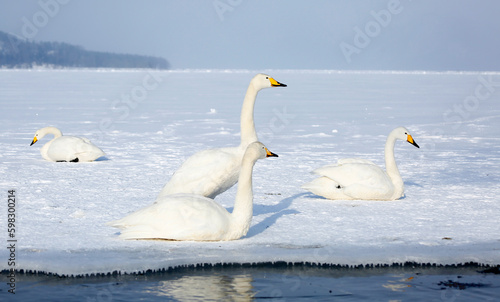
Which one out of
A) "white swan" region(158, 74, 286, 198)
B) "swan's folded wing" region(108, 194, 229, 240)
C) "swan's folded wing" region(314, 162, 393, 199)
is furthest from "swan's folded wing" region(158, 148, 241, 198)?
"swan's folded wing" region(314, 162, 393, 199)

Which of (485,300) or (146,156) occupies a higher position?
(146,156)

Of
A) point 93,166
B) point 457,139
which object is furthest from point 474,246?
point 457,139

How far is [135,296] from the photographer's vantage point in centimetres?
461

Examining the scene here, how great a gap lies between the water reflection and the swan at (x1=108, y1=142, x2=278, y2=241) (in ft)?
2.50

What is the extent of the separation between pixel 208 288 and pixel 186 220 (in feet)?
3.49

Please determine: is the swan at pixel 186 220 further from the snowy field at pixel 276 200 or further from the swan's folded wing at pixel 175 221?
the snowy field at pixel 276 200

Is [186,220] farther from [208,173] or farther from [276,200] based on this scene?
[276,200]

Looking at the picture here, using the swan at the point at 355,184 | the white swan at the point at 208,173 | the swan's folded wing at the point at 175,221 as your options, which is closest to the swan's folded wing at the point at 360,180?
the swan at the point at 355,184

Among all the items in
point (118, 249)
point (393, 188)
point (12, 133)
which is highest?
point (12, 133)

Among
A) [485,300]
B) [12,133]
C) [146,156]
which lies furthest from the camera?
[12,133]

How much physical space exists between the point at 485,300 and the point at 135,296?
7.77 feet

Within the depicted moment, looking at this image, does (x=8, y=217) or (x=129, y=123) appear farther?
(x=129, y=123)

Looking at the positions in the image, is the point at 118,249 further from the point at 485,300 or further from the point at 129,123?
the point at 129,123

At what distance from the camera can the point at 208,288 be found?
480 cm
